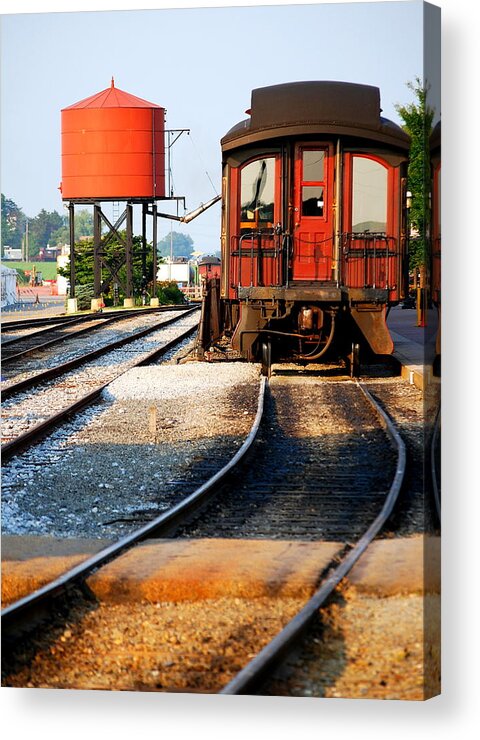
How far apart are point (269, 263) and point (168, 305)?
7.77 m

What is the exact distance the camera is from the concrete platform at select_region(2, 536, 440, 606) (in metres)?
4.66

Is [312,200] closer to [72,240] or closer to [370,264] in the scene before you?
[370,264]

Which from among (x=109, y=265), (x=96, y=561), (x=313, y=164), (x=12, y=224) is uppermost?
(x=313, y=164)

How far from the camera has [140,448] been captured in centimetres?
761

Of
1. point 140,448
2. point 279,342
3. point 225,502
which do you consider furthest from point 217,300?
point 225,502

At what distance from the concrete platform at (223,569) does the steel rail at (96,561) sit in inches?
2.9

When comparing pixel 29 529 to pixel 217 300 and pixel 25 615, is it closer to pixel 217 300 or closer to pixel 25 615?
pixel 25 615

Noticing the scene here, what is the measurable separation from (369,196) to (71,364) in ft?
14.6

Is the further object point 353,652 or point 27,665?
point 27,665

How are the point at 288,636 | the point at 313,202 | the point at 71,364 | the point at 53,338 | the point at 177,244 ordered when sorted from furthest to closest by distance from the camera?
the point at 53,338
the point at 71,364
the point at 313,202
the point at 177,244
the point at 288,636

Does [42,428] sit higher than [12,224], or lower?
lower

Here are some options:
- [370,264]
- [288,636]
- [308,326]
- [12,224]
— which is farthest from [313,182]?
[288,636]

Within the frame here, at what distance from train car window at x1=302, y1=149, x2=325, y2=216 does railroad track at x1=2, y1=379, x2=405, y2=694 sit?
11.1ft

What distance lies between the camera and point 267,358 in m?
11.0
